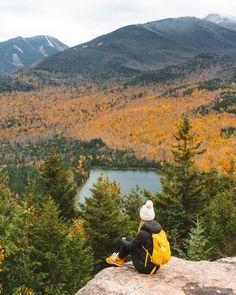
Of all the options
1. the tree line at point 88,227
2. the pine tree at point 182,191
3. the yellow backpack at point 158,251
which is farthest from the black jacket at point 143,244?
the pine tree at point 182,191

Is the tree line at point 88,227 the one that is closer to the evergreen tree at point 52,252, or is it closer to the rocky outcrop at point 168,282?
the evergreen tree at point 52,252

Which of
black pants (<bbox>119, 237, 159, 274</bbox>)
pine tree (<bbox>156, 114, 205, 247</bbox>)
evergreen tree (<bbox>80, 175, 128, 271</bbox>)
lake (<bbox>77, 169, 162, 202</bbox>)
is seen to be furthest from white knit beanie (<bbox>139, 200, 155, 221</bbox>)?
lake (<bbox>77, 169, 162, 202</bbox>)

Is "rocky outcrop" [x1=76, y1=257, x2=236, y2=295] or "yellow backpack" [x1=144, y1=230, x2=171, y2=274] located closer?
"rocky outcrop" [x1=76, y1=257, x2=236, y2=295]

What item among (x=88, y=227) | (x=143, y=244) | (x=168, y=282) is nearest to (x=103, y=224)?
(x=88, y=227)

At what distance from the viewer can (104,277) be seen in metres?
12.8

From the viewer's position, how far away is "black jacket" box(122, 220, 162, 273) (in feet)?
40.9

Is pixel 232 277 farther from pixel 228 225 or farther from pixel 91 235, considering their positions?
pixel 228 225

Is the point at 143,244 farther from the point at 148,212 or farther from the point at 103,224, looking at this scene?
the point at 103,224

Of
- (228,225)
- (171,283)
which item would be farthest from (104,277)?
(228,225)

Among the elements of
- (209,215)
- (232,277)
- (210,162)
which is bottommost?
(210,162)

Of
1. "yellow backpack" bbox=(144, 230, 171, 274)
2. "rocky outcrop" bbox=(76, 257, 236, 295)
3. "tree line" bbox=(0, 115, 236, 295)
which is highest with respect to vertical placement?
"yellow backpack" bbox=(144, 230, 171, 274)

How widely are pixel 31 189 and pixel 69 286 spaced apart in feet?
66.9

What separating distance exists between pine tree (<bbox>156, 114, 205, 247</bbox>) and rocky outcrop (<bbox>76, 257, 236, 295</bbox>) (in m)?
15.7

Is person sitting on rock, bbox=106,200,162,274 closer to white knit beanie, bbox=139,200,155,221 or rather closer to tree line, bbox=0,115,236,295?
white knit beanie, bbox=139,200,155,221
